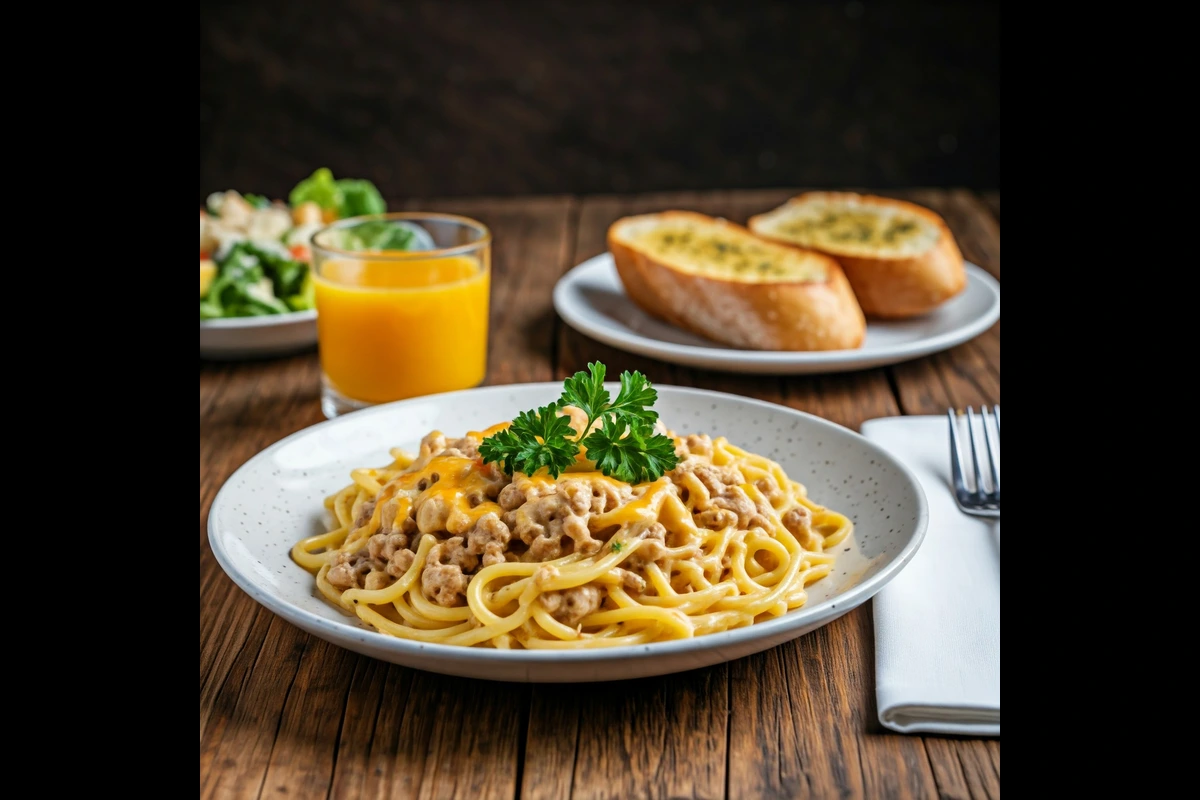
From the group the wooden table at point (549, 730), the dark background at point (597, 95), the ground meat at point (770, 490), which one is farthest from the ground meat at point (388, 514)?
the dark background at point (597, 95)

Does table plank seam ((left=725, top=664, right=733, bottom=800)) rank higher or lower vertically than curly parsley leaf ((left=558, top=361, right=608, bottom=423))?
lower

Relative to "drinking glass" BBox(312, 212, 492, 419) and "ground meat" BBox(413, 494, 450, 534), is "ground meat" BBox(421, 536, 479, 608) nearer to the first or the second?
"ground meat" BBox(413, 494, 450, 534)

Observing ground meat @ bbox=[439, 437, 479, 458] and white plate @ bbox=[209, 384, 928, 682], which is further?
ground meat @ bbox=[439, 437, 479, 458]

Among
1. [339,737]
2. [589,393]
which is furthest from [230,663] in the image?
[589,393]

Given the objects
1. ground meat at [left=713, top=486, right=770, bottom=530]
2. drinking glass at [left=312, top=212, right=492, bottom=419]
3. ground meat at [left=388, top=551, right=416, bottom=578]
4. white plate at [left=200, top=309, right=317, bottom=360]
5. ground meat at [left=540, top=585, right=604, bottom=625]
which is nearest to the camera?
ground meat at [left=540, top=585, right=604, bottom=625]

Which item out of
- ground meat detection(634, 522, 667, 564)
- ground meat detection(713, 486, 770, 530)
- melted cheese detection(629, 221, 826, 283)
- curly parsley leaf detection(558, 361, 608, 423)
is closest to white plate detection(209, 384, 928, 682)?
ground meat detection(713, 486, 770, 530)
